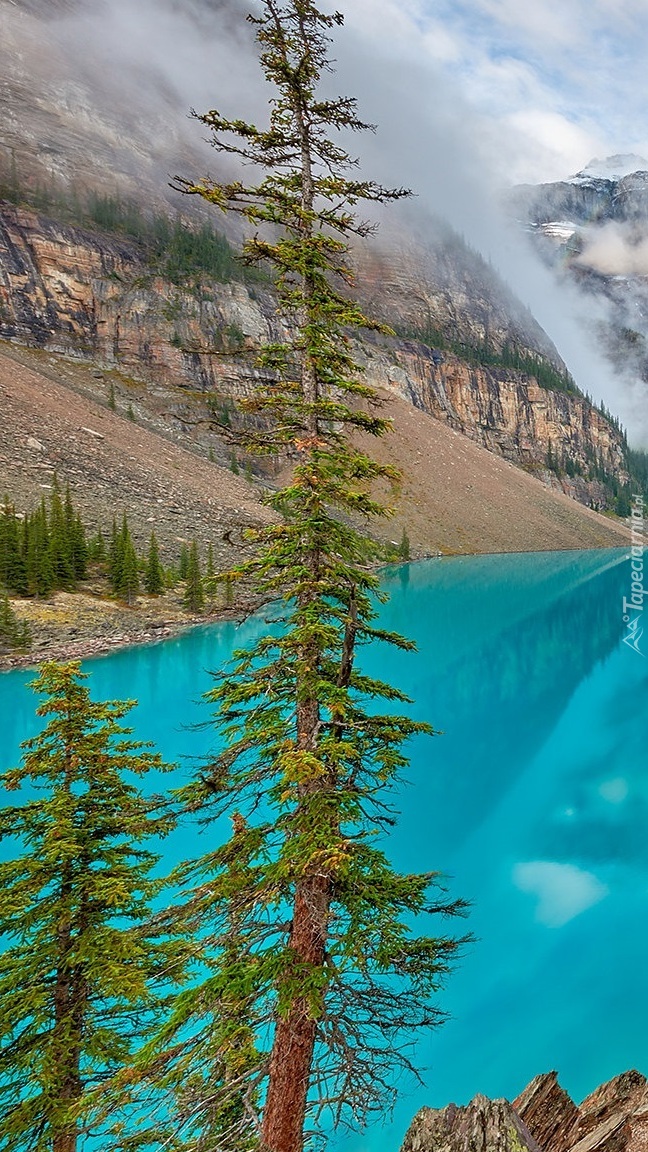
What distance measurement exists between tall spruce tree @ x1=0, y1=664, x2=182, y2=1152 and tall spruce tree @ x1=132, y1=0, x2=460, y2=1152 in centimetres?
74

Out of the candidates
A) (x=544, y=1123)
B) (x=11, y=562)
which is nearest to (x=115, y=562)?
(x=11, y=562)

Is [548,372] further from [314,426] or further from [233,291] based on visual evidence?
[314,426]

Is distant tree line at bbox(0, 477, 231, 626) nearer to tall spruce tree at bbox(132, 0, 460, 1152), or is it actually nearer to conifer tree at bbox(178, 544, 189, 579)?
conifer tree at bbox(178, 544, 189, 579)

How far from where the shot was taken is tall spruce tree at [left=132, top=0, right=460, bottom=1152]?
4.54m

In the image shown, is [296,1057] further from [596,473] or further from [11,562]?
[596,473]

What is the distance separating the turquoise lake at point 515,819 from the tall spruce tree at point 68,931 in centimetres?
271

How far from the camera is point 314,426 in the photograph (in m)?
5.86

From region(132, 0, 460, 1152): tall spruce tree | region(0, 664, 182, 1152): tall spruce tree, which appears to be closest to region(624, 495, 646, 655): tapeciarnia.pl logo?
region(132, 0, 460, 1152): tall spruce tree

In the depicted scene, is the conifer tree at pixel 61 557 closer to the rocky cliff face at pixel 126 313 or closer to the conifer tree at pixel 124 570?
the conifer tree at pixel 124 570

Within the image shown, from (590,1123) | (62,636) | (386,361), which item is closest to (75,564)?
(62,636)

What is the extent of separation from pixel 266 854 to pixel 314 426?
443cm

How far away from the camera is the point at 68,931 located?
5.89m

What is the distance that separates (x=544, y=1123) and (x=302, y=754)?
3499mm

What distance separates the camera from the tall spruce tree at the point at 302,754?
4539 mm
